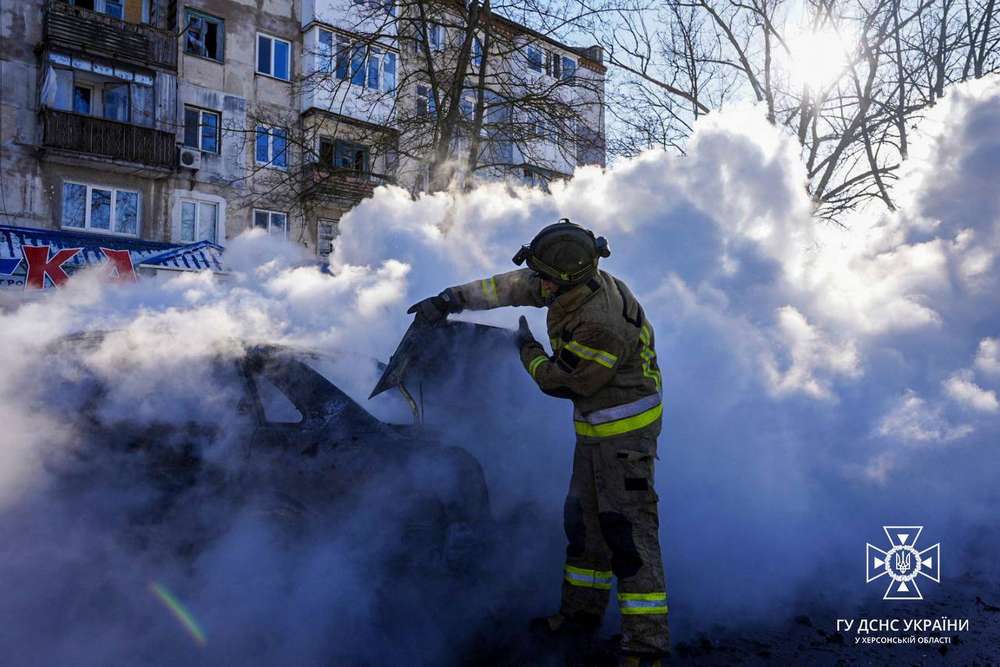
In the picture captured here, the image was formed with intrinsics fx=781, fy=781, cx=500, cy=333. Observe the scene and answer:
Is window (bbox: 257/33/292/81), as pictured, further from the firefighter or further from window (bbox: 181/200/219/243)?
the firefighter

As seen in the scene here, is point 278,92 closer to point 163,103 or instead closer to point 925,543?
point 163,103

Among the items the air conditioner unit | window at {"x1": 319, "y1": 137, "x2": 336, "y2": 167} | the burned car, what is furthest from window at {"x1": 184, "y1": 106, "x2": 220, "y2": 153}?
the burned car

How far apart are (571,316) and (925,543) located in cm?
304

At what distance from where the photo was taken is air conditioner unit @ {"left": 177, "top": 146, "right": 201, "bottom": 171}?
65.6 feet

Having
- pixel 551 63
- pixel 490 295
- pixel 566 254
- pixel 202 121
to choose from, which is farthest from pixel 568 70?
pixel 202 121

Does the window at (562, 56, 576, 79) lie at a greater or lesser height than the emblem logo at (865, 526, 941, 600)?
greater

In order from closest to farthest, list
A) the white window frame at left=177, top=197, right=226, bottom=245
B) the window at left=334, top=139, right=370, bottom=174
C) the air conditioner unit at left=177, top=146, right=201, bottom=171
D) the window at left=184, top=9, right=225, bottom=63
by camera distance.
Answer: the window at left=334, top=139, right=370, bottom=174
the air conditioner unit at left=177, top=146, right=201, bottom=171
the white window frame at left=177, top=197, right=226, bottom=245
the window at left=184, top=9, right=225, bottom=63

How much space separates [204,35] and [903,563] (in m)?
21.7

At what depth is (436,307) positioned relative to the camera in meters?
3.98

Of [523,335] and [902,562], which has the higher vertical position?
[523,335]

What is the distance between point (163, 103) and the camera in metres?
20.0

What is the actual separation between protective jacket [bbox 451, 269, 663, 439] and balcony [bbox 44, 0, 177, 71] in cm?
1925

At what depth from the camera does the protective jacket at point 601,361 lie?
11.4 feet

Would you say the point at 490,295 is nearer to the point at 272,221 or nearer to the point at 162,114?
the point at 162,114
